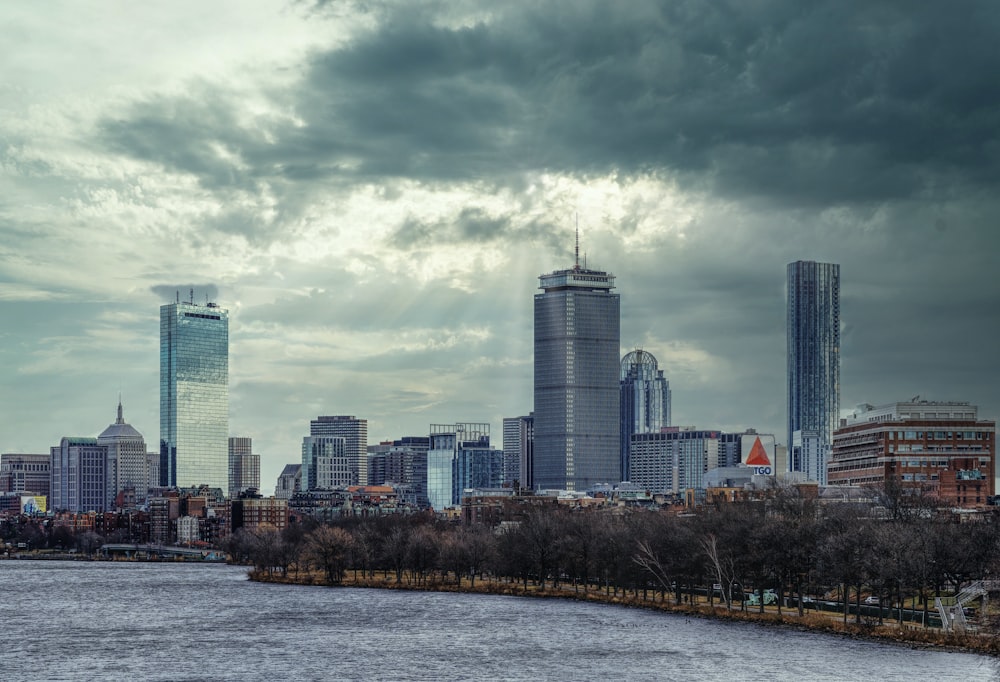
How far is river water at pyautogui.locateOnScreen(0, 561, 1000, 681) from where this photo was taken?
10981 cm

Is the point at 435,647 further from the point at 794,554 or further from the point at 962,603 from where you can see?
the point at 962,603

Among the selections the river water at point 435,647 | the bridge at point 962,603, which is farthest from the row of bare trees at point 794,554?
the river water at point 435,647

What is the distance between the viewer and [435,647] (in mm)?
127688

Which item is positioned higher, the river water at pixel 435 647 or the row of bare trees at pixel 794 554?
the row of bare trees at pixel 794 554

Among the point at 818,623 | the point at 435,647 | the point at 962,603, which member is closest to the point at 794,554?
the point at 818,623

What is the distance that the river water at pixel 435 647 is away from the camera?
360ft

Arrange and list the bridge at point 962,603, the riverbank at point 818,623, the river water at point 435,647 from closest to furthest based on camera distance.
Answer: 1. the river water at point 435,647
2. the riverbank at point 818,623
3. the bridge at point 962,603

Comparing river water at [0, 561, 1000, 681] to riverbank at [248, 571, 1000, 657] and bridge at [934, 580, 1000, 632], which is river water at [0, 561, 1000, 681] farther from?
bridge at [934, 580, 1000, 632]

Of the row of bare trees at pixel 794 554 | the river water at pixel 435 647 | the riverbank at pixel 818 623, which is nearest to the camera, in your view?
the river water at pixel 435 647

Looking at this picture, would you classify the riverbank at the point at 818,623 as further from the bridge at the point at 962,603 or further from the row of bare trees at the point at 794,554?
the row of bare trees at the point at 794,554

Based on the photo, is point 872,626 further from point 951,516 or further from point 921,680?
point 951,516

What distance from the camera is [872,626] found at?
13062 centimetres

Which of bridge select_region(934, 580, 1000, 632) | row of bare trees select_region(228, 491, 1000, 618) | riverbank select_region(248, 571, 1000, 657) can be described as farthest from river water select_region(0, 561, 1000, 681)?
row of bare trees select_region(228, 491, 1000, 618)

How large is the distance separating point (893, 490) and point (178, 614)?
83946 mm
